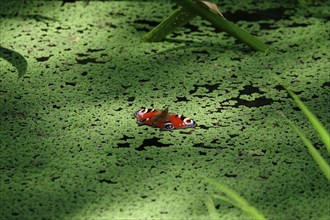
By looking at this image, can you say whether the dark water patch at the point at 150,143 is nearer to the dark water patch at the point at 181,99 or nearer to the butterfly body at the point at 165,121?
the butterfly body at the point at 165,121

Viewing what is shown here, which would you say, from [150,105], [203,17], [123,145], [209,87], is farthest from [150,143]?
[203,17]

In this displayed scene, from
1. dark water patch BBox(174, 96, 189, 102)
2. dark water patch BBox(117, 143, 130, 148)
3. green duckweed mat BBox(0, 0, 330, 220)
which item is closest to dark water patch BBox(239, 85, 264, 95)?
Answer: green duckweed mat BBox(0, 0, 330, 220)

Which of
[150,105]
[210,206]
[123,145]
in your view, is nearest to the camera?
[210,206]

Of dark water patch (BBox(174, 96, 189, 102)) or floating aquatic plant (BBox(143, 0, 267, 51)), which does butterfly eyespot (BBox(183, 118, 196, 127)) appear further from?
floating aquatic plant (BBox(143, 0, 267, 51))

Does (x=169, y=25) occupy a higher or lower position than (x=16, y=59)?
higher

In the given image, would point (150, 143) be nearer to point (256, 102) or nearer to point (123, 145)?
point (123, 145)

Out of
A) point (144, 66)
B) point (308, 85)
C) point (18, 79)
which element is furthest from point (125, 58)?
point (308, 85)

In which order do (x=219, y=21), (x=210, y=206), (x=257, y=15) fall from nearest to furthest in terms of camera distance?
(x=210, y=206), (x=219, y=21), (x=257, y=15)
